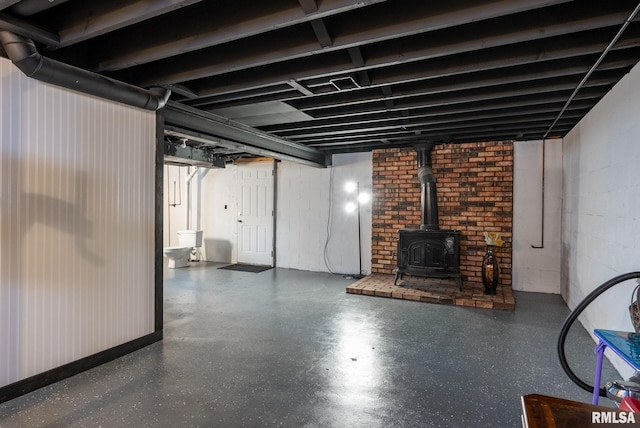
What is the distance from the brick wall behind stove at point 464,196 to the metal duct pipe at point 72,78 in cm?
409

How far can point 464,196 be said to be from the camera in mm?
5641

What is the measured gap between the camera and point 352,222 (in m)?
6.61

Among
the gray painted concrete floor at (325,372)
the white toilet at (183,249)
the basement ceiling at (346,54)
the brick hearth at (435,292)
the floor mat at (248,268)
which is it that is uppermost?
the basement ceiling at (346,54)

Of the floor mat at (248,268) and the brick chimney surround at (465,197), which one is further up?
the brick chimney surround at (465,197)

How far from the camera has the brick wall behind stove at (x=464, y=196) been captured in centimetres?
546

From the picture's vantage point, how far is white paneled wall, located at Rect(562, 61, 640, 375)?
8.40 feet

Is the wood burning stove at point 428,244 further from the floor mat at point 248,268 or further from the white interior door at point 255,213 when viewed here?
the white interior door at point 255,213

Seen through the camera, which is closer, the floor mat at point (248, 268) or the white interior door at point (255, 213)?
the floor mat at point (248, 268)

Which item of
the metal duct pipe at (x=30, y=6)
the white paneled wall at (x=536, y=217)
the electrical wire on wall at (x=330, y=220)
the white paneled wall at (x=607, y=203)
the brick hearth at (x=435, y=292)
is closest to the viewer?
the metal duct pipe at (x=30, y=6)

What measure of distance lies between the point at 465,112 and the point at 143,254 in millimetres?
3731

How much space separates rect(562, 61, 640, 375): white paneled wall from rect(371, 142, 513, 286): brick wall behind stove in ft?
3.42

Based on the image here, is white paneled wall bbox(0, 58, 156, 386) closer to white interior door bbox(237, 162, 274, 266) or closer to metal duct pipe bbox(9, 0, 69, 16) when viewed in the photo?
metal duct pipe bbox(9, 0, 69, 16)

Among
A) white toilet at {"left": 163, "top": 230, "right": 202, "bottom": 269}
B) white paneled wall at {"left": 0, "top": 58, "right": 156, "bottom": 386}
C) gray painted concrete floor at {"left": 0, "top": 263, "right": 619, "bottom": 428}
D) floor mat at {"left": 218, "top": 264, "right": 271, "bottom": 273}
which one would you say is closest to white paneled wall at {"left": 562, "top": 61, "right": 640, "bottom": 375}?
gray painted concrete floor at {"left": 0, "top": 263, "right": 619, "bottom": 428}

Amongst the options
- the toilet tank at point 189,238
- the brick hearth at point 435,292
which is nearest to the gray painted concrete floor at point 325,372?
the brick hearth at point 435,292
